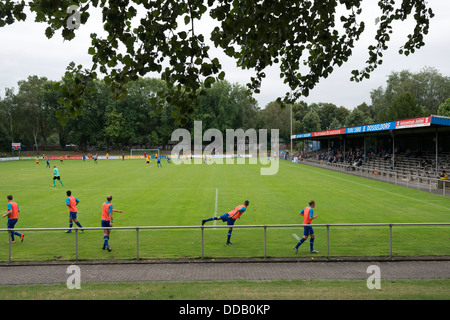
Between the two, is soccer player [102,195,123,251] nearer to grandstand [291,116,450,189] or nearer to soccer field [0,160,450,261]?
soccer field [0,160,450,261]

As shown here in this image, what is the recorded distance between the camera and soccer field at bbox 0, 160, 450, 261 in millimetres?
10906

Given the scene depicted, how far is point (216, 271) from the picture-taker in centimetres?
962

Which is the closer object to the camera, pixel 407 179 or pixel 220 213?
pixel 220 213

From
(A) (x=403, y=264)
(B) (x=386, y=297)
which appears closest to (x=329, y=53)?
(B) (x=386, y=297)

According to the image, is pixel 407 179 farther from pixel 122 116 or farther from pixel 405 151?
pixel 122 116

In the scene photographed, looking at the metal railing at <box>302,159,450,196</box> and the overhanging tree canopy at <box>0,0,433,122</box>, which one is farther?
the metal railing at <box>302,159,450,196</box>

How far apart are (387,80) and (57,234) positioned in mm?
83682

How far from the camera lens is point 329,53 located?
7.93m

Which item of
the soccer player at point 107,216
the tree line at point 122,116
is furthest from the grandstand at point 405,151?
the tree line at point 122,116

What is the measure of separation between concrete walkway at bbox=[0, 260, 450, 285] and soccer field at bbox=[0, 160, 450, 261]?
70cm

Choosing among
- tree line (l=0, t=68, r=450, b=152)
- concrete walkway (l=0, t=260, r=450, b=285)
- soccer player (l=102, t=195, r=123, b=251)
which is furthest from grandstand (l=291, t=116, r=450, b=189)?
tree line (l=0, t=68, r=450, b=152)

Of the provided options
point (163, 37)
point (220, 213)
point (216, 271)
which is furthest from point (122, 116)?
point (163, 37)

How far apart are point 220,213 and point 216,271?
805 centimetres

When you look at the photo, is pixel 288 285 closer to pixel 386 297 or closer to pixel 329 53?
pixel 386 297
